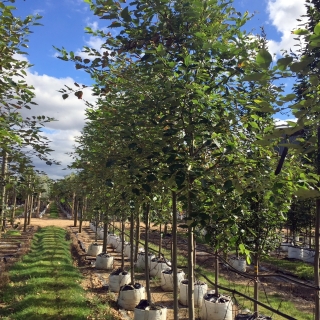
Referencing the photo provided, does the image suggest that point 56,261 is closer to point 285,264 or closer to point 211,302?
point 211,302

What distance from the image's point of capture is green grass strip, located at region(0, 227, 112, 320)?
6.46 meters

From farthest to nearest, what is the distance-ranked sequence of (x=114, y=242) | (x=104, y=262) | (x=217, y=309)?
(x=114, y=242), (x=104, y=262), (x=217, y=309)

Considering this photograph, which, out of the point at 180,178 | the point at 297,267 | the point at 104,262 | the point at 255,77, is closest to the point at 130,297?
the point at 104,262

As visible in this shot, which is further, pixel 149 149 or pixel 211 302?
pixel 211 302

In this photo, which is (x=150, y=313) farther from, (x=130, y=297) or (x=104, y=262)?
(x=104, y=262)

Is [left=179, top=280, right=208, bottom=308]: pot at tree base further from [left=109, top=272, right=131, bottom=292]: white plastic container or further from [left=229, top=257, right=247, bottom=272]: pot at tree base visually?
[left=229, top=257, right=247, bottom=272]: pot at tree base

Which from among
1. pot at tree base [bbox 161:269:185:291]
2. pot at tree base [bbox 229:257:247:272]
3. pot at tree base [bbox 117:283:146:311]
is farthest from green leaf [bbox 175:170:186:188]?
pot at tree base [bbox 229:257:247:272]

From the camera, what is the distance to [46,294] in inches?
302

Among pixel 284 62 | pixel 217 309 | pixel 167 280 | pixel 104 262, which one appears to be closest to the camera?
pixel 284 62

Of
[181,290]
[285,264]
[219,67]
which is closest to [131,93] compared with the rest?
[219,67]

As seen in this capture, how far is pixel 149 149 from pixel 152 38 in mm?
832

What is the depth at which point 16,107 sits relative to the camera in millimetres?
3211

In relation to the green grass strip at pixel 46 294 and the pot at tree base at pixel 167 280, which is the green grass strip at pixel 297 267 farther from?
the green grass strip at pixel 46 294

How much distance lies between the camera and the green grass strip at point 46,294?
255 inches
